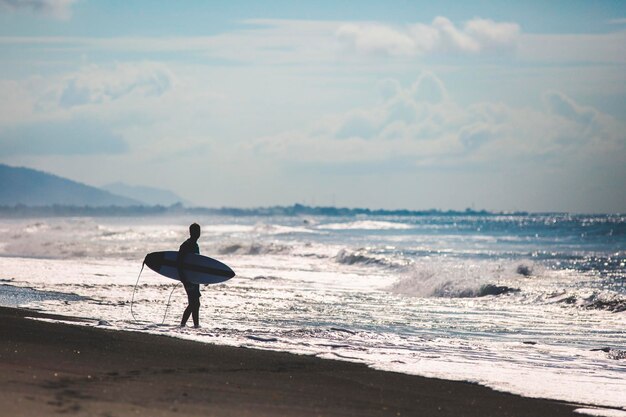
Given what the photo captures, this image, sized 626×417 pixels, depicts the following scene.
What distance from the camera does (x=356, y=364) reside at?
11.4 m

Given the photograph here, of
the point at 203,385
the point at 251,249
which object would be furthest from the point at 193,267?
the point at 251,249

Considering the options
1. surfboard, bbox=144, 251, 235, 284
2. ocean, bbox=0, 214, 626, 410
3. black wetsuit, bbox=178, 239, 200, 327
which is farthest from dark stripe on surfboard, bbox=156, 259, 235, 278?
black wetsuit, bbox=178, 239, 200, 327

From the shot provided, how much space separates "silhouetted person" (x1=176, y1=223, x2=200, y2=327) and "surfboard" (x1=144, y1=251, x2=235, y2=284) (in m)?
0.10

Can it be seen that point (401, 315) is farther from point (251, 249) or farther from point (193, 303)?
point (251, 249)

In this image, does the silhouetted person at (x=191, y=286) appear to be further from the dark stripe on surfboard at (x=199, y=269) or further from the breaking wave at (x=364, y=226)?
the breaking wave at (x=364, y=226)

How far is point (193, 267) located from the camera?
54.9ft

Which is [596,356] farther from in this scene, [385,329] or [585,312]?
[585,312]

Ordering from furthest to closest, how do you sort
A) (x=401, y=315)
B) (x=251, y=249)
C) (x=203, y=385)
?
(x=251, y=249) < (x=401, y=315) < (x=203, y=385)

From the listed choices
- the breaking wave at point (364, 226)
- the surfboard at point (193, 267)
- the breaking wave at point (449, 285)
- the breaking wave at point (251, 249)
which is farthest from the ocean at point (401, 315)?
the breaking wave at point (364, 226)

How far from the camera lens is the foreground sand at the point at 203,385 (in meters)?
7.94

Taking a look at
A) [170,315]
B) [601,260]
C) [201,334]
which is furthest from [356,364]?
[601,260]

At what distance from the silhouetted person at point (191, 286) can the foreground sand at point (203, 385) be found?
7.98ft

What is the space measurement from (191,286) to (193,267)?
146cm

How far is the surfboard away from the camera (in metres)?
16.6
